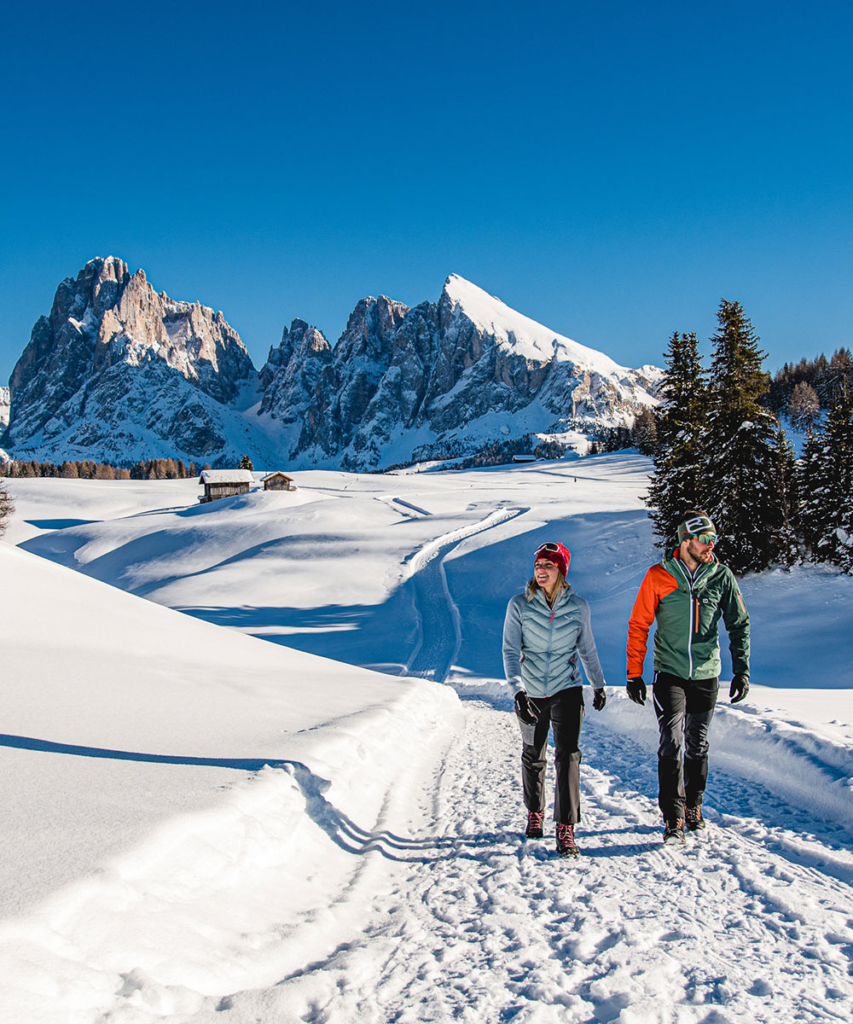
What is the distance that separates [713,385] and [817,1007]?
25.5 meters

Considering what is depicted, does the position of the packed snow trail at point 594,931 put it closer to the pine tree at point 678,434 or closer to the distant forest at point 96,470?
the pine tree at point 678,434

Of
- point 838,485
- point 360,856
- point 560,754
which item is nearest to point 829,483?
point 838,485

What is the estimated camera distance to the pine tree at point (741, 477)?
2309 cm

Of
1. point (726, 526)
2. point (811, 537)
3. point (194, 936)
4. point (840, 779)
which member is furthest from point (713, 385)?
point (194, 936)

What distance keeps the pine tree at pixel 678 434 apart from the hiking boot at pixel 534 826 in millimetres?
22429

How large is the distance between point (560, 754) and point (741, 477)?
71.2 ft

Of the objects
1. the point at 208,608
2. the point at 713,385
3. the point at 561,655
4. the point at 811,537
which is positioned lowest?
the point at 208,608

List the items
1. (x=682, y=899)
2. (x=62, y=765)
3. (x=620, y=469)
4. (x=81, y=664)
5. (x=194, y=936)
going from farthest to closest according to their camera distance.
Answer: (x=620, y=469) → (x=81, y=664) → (x=62, y=765) → (x=682, y=899) → (x=194, y=936)

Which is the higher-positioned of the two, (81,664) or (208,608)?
(81,664)

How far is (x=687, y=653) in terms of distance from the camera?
16.0 feet

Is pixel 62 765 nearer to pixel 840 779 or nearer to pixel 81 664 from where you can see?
pixel 81 664

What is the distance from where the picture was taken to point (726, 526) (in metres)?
23.0

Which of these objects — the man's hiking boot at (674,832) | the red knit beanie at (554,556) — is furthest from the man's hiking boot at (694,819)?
the red knit beanie at (554,556)

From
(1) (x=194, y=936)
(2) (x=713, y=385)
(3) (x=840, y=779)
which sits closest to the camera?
(1) (x=194, y=936)
